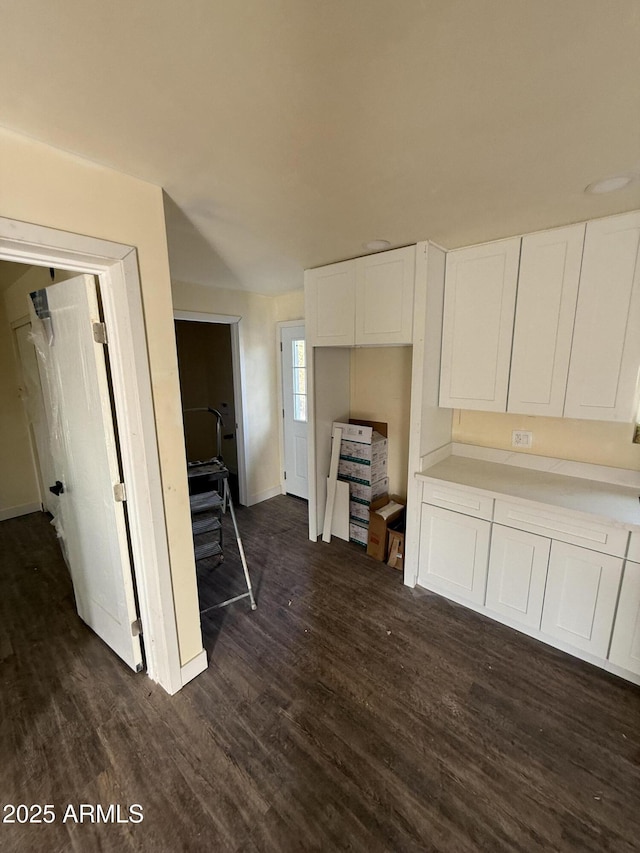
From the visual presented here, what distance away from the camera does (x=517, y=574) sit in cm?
210

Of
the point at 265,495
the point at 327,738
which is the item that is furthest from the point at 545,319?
the point at 265,495

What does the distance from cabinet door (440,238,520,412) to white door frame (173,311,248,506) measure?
7.06ft

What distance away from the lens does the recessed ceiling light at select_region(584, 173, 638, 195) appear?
55.3 inches

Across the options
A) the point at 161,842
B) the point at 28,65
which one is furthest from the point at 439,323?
the point at 161,842

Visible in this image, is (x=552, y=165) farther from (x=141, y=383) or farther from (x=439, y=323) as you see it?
(x=141, y=383)

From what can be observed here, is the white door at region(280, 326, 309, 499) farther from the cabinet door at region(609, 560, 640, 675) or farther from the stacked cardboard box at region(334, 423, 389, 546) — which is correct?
the cabinet door at region(609, 560, 640, 675)

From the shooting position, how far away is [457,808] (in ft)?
4.34

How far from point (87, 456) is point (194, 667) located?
126cm

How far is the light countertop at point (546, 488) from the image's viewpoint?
185 centimetres

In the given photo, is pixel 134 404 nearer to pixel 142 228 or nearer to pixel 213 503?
pixel 142 228

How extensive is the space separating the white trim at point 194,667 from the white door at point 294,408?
7.52 feet

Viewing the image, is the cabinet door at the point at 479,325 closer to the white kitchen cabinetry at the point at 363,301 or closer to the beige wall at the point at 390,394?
the white kitchen cabinetry at the point at 363,301

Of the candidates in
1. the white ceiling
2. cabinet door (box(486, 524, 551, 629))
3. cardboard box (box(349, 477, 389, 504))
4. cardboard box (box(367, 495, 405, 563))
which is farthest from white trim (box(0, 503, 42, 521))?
cabinet door (box(486, 524, 551, 629))

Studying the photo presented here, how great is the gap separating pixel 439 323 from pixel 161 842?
285 centimetres
